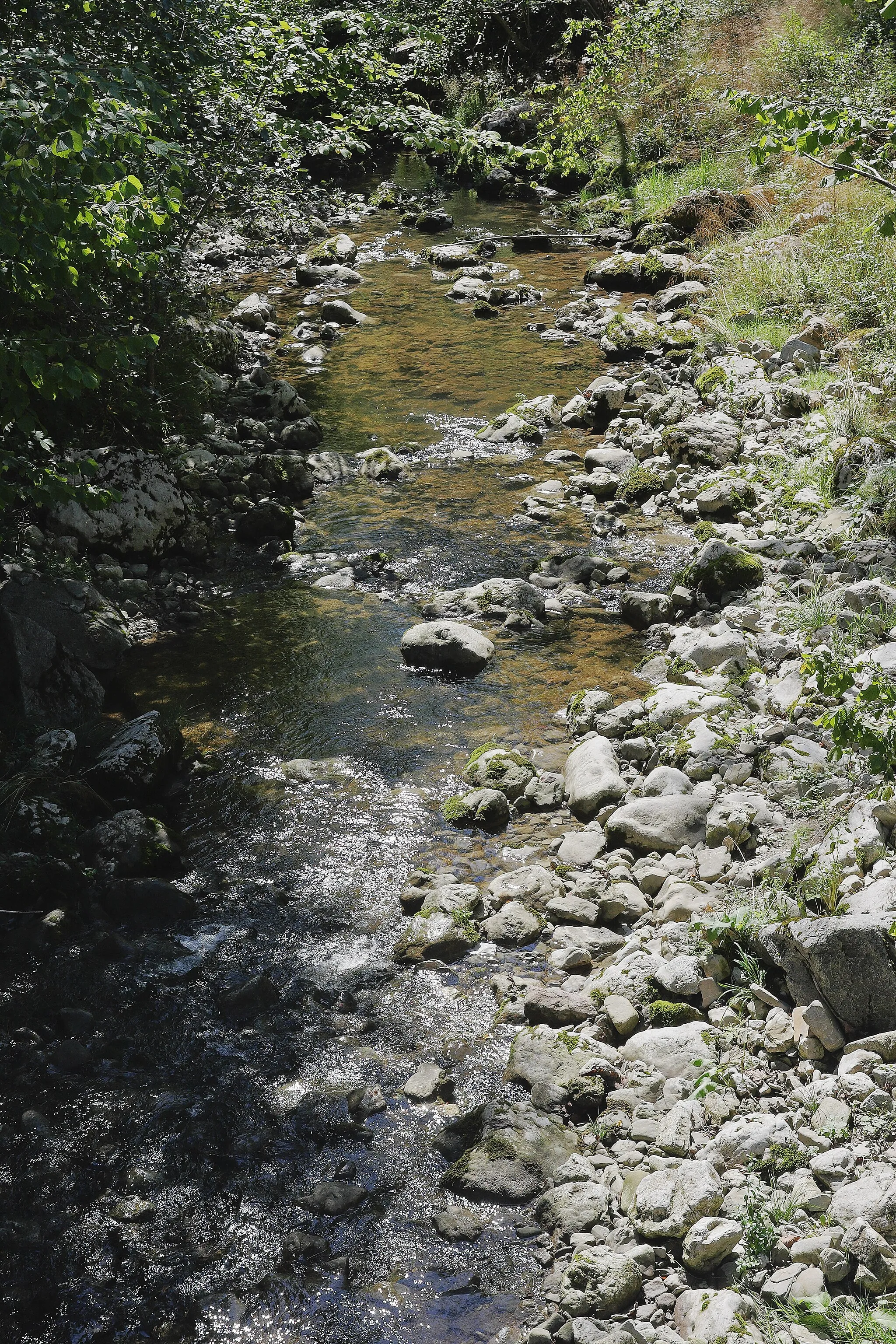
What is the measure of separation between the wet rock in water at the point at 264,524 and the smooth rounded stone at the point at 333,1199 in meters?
6.86

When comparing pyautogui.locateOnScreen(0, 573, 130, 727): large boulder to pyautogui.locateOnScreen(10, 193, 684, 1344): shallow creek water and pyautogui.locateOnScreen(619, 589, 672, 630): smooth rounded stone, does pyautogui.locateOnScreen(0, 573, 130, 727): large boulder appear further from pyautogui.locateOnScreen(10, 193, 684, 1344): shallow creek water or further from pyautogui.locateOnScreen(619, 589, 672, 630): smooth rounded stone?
pyautogui.locateOnScreen(619, 589, 672, 630): smooth rounded stone

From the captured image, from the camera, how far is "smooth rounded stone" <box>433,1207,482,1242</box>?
3791 mm

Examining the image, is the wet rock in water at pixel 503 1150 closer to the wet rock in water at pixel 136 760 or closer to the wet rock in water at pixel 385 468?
the wet rock in water at pixel 136 760

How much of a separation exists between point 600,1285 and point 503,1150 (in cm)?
77

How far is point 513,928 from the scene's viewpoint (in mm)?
5250

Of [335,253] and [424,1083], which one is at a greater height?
[335,253]

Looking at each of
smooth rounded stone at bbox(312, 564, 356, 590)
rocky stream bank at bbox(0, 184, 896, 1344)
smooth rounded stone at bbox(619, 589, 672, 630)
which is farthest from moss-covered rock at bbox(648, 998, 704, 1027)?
smooth rounded stone at bbox(312, 564, 356, 590)

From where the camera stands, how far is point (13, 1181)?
4047mm

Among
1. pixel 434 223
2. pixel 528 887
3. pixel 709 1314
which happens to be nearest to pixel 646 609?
pixel 528 887

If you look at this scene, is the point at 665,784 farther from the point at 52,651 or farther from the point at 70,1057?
the point at 52,651

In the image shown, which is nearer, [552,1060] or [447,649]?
[552,1060]

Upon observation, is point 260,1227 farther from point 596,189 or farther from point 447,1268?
point 596,189

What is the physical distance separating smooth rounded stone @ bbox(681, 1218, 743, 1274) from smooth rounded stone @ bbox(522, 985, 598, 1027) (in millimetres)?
1323

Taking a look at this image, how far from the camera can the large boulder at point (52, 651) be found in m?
6.88
